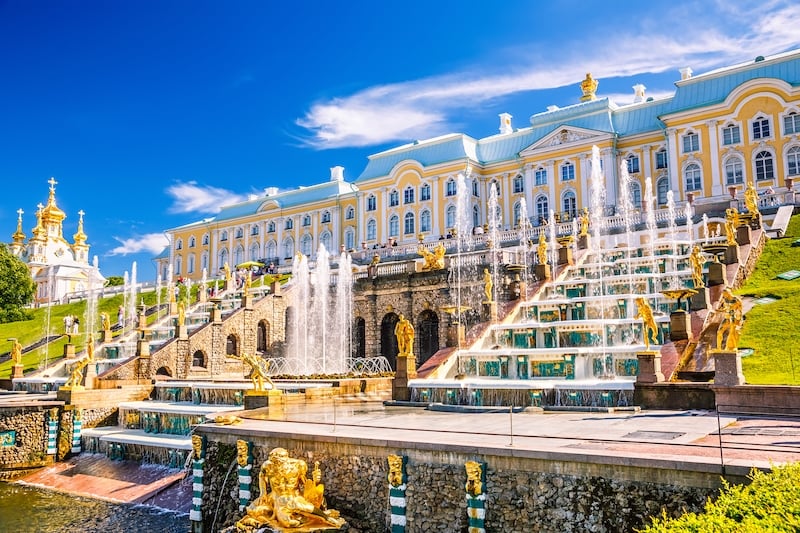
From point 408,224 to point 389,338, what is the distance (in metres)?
27.3

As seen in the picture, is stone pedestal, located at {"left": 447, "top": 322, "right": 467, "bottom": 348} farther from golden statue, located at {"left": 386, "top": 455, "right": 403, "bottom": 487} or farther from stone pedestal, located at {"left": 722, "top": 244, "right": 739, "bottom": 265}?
golden statue, located at {"left": 386, "top": 455, "right": 403, "bottom": 487}

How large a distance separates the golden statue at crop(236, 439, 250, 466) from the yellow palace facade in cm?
3414

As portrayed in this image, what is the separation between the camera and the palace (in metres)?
89.5

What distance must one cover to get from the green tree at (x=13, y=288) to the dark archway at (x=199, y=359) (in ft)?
122

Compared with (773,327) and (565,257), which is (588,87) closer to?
(565,257)

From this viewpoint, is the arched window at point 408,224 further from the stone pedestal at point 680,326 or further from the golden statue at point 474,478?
the golden statue at point 474,478

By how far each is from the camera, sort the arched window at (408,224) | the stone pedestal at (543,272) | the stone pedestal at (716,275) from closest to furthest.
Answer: the stone pedestal at (716,275), the stone pedestal at (543,272), the arched window at (408,224)

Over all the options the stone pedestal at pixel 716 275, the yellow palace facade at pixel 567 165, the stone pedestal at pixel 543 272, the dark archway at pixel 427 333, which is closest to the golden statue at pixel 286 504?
the stone pedestal at pixel 716 275

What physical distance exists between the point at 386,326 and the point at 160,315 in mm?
16374

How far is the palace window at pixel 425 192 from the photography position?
58981 millimetres

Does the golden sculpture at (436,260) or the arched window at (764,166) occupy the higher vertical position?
the arched window at (764,166)

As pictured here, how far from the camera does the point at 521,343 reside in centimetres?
2328

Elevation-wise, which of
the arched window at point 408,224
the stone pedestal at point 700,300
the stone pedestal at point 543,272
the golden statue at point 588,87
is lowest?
the stone pedestal at point 700,300

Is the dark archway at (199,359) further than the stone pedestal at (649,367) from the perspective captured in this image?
Yes
